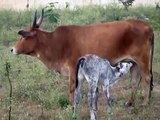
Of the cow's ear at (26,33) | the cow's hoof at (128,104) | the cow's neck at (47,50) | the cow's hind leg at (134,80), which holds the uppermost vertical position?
the cow's ear at (26,33)

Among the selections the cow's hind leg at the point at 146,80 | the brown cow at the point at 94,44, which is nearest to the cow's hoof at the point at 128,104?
the brown cow at the point at 94,44

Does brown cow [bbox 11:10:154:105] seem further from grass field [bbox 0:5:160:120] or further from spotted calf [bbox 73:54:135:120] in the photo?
spotted calf [bbox 73:54:135:120]

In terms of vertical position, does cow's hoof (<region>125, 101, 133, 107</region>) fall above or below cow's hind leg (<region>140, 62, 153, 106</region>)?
below

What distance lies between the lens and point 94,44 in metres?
8.03

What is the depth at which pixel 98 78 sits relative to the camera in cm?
672

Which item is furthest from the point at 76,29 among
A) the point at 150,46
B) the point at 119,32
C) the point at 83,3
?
the point at 83,3

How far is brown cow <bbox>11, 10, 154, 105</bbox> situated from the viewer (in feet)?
26.2

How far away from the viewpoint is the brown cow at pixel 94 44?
7996mm

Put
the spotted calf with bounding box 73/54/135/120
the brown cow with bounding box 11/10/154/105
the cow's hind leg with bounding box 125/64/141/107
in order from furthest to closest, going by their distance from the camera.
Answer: the cow's hind leg with bounding box 125/64/141/107
the brown cow with bounding box 11/10/154/105
the spotted calf with bounding box 73/54/135/120

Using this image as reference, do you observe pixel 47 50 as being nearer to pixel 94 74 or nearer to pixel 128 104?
pixel 128 104

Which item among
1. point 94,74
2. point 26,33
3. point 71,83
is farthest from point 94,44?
point 94,74

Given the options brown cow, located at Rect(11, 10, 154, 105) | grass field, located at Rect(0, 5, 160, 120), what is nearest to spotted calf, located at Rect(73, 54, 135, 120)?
grass field, located at Rect(0, 5, 160, 120)

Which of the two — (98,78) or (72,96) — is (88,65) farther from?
(72,96)

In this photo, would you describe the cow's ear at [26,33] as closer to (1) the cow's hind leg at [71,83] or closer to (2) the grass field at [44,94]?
(1) the cow's hind leg at [71,83]
